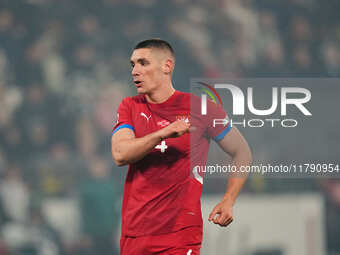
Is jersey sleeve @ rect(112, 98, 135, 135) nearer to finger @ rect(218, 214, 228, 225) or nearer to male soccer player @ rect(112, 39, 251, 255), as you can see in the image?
male soccer player @ rect(112, 39, 251, 255)

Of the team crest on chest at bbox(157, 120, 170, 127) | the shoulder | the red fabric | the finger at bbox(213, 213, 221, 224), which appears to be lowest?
the red fabric

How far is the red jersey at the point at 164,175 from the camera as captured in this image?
9.36ft

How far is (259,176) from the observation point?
21.1 feet

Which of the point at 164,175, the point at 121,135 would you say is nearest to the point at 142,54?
the point at 121,135

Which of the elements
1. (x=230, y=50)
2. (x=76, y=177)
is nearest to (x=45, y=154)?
(x=76, y=177)

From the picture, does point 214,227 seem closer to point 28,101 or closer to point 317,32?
point 28,101

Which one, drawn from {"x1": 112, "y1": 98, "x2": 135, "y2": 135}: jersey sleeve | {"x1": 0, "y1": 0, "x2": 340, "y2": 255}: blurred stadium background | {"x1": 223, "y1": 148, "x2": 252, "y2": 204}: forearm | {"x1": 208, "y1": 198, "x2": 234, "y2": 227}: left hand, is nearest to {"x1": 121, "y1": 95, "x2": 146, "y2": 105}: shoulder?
{"x1": 112, "y1": 98, "x2": 135, "y2": 135}: jersey sleeve

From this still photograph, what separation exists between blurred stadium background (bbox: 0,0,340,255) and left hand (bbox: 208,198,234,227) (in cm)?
329

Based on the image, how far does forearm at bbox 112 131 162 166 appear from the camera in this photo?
262 cm

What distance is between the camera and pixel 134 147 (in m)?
2.69

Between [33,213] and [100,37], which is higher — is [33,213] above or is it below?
below

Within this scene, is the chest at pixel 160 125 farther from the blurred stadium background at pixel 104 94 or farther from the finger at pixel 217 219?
the blurred stadium background at pixel 104 94

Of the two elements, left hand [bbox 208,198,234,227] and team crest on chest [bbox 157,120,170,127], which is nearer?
left hand [bbox 208,198,234,227]

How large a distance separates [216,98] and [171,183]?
2.64ft
